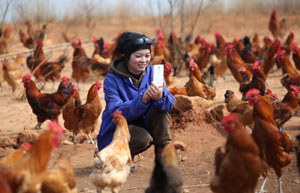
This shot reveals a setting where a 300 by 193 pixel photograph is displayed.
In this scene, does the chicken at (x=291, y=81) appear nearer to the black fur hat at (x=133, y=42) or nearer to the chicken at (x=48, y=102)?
the chicken at (x=48, y=102)

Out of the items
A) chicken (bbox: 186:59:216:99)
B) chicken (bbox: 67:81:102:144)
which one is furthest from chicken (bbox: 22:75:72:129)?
chicken (bbox: 186:59:216:99)

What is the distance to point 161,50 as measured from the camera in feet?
48.6

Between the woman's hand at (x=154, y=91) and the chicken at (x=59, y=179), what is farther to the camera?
the woman's hand at (x=154, y=91)

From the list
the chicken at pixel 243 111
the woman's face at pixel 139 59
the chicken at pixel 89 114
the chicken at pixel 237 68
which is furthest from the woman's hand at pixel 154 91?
the chicken at pixel 237 68

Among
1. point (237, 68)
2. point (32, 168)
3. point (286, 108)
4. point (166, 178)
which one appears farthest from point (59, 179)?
point (237, 68)

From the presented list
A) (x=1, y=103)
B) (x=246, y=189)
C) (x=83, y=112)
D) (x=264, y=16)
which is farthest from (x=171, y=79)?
(x=264, y=16)

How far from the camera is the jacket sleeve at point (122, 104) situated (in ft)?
14.8

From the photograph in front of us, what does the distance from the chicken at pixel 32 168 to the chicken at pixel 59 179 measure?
23cm

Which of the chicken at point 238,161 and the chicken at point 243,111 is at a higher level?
the chicken at point 238,161

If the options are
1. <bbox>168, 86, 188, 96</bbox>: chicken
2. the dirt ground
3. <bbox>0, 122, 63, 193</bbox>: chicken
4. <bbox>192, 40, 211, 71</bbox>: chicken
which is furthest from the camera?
<bbox>192, 40, 211, 71</bbox>: chicken

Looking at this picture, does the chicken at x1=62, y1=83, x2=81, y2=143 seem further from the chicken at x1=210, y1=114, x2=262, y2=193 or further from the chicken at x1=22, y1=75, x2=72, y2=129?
the chicken at x1=210, y1=114, x2=262, y2=193

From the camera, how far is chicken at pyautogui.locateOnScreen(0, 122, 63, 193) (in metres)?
3.26

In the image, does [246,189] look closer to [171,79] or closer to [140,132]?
[140,132]

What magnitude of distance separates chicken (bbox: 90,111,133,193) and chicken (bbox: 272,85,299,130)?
3383mm
